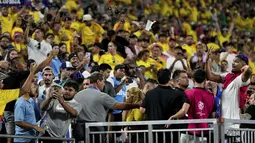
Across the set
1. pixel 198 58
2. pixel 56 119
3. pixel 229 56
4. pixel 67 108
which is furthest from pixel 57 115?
pixel 229 56

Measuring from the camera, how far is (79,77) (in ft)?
58.5

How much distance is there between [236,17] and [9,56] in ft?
59.2

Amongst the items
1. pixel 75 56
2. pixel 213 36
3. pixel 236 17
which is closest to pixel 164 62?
pixel 75 56

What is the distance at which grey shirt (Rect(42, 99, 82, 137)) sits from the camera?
13750 mm

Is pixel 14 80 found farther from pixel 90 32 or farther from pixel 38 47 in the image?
pixel 90 32

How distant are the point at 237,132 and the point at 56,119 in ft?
9.07

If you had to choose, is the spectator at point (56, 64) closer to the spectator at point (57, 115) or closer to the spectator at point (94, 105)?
the spectator at point (94, 105)

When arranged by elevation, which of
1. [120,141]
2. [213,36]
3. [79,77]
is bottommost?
[120,141]

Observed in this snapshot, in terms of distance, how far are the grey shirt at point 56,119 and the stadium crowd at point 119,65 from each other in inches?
0.6

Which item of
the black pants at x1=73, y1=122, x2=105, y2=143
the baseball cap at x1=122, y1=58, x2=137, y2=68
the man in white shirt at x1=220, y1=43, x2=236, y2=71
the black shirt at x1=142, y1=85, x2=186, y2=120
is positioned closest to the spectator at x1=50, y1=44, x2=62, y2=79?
the baseball cap at x1=122, y1=58, x2=137, y2=68

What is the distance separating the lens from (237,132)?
1385 centimetres

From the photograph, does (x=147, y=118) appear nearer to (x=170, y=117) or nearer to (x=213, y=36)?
(x=170, y=117)

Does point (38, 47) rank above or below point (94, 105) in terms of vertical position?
above

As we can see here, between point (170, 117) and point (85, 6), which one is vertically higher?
point (85, 6)
